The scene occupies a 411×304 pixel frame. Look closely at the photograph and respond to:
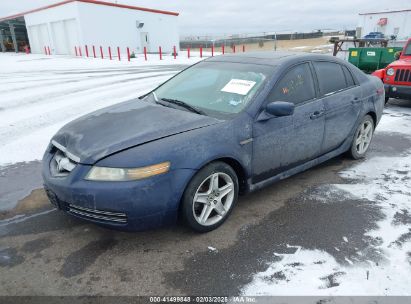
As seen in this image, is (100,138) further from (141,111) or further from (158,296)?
(158,296)

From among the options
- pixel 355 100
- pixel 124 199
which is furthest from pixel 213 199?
pixel 355 100

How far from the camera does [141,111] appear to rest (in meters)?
3.42

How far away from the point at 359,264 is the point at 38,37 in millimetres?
40238

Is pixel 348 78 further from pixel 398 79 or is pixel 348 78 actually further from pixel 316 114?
pixel 398 79

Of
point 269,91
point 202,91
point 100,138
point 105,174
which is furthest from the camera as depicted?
point 202,91

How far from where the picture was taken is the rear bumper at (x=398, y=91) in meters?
7.90

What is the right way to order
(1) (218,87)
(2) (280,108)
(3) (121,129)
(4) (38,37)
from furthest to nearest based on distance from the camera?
(4) (38,37)
(1) (218,87)
(2) (280,108)
(3) (121,129)

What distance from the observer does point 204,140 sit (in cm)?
287

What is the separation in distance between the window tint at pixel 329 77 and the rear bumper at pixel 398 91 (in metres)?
4.63

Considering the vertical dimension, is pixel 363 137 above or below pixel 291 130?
below

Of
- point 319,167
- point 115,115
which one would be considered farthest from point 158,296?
point 319,167

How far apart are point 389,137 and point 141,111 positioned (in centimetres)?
473

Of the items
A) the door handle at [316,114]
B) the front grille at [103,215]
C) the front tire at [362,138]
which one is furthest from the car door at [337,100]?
the front grille at [103,215]

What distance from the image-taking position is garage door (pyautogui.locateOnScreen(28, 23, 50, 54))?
113ft
